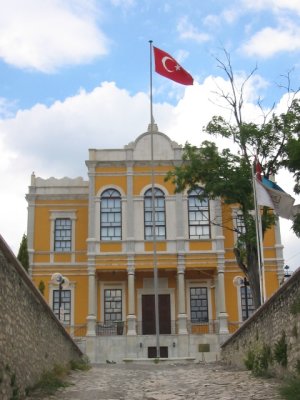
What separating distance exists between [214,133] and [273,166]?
283cm

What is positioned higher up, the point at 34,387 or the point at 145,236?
the point at 145,236

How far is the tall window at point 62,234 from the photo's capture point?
36.2 m

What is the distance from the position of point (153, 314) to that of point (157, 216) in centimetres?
571

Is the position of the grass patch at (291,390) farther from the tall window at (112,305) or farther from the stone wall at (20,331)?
the tall window at (112,305)

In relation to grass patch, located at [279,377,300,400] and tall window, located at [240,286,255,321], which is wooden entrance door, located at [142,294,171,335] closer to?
tall window, located at [240,286,255,321]

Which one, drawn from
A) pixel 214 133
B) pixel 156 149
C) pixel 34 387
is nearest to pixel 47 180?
pixel 156 149

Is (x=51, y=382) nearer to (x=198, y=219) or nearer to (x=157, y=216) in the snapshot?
(x=157, y=216)

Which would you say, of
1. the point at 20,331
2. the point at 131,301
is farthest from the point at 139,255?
the point at 20,331

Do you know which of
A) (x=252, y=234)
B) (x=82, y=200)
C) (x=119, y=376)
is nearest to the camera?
(x=119, y=376)

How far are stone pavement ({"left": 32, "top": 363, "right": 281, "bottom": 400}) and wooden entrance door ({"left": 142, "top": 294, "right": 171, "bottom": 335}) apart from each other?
17.4 m

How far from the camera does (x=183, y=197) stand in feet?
114

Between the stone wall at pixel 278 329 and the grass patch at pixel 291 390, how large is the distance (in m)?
0.47

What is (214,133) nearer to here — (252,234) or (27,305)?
(252,234)

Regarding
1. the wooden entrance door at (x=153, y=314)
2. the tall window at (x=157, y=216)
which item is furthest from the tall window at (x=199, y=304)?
the tall window at (x=157, y=216)
